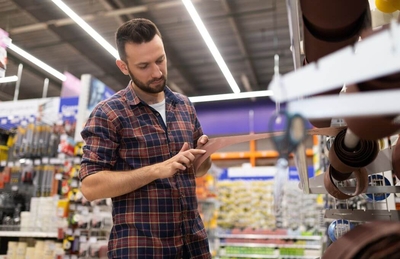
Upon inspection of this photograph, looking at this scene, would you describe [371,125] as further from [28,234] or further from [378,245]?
[28,234]

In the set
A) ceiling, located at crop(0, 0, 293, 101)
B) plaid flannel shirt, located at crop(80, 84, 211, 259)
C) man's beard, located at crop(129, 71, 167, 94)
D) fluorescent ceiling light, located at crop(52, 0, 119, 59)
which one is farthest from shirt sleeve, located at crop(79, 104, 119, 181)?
fluorescent ceiling light, located at crop(52, 0, 119, 59)

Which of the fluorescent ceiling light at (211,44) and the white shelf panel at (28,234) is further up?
the fluorescent ceiling light at (211,44)

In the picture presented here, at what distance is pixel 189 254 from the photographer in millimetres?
1274

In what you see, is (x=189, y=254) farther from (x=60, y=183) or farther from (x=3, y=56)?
(x=60, y=183)

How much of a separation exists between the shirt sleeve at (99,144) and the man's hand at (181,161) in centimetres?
24

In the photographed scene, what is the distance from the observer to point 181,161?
35.3 inches

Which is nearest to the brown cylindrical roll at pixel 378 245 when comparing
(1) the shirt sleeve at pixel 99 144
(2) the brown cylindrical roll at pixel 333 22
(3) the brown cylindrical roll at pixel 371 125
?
(3) the brown cylindrical roll at pixel 371 125

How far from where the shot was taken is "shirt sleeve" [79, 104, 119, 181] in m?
1.20

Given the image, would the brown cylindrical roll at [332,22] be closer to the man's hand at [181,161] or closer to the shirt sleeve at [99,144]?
the man's hand at [181,161]

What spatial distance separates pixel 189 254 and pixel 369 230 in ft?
3.14

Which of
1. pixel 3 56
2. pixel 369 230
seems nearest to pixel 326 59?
pixel 369 230

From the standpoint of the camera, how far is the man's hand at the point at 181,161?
82 centimetres

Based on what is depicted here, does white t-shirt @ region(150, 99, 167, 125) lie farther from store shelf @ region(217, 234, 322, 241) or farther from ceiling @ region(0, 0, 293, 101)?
store shelf @ region(217, 234, 322, 241)

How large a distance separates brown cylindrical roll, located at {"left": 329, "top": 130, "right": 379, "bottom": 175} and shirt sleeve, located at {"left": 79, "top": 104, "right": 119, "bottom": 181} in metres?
0.73
